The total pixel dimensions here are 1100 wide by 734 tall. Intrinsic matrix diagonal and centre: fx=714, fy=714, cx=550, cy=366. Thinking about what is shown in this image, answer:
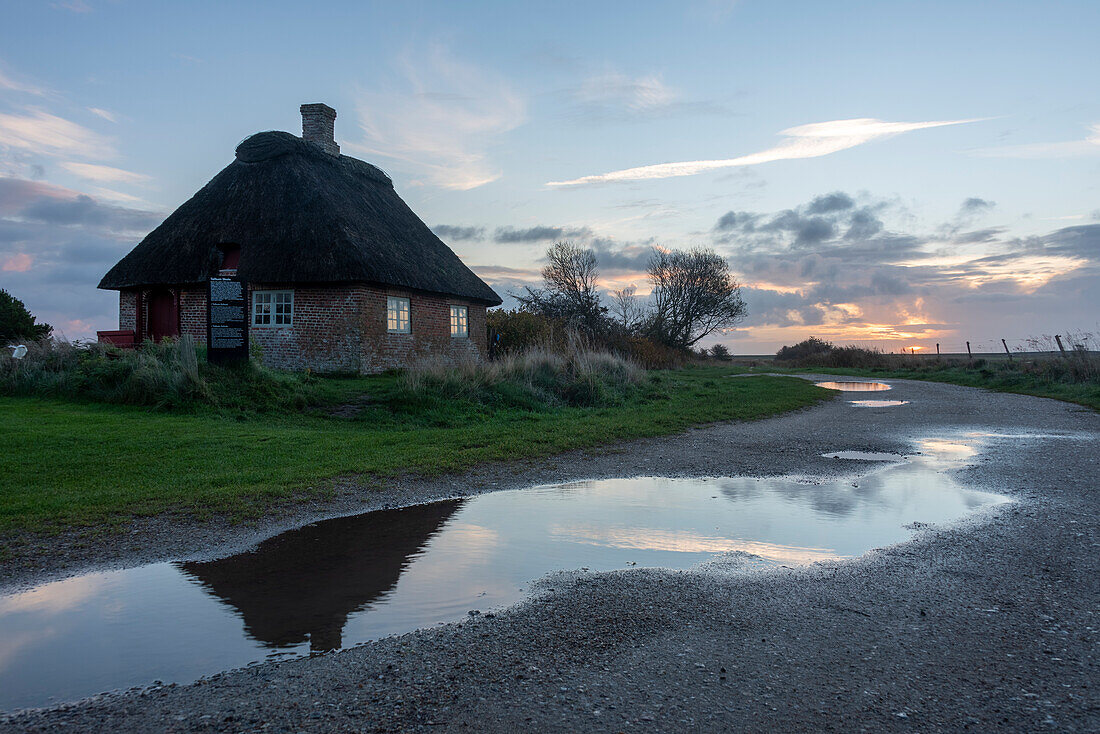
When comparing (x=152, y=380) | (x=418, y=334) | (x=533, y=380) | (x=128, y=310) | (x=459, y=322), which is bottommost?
(x=533, y=380)

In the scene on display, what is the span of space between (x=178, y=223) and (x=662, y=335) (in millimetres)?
31931

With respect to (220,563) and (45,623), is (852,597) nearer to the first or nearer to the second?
(220,563)

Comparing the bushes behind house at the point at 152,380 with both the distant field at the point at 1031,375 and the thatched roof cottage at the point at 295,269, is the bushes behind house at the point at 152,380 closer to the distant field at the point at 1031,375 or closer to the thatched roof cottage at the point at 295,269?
the thatched roof cottage at the point at 295,269

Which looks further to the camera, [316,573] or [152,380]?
[152,380]

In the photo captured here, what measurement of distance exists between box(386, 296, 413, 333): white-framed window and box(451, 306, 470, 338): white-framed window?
3094mm

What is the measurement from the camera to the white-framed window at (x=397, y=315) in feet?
75.2

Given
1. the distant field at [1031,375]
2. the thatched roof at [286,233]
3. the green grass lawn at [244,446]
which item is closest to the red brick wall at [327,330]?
the thatched roof at [286,233]

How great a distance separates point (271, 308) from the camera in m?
22.2

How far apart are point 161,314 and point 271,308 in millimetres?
4435

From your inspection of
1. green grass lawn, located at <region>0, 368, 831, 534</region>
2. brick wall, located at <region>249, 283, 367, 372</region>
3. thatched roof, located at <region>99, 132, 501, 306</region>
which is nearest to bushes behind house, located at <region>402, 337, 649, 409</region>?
green grass lawn, located at <region>0, 368, 831, 534</region>

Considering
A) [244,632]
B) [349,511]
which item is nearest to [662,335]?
[349,511]

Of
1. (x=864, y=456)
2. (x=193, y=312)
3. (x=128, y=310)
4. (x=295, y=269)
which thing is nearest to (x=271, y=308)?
(x=295, y=269)

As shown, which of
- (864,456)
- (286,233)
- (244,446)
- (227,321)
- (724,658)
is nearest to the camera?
(724,658)

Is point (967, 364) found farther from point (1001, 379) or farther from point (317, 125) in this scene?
point (317, 125)
